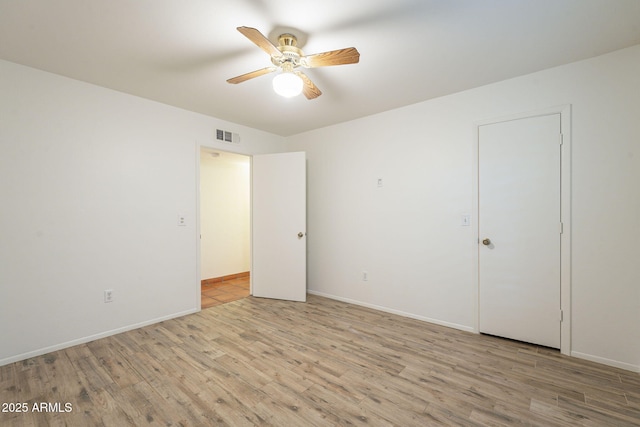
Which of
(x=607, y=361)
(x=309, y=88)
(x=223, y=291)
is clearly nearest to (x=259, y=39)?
(x=309, y=88)

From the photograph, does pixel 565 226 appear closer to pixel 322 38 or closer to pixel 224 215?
pixel 322 38

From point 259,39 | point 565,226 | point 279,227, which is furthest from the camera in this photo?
point 279,227

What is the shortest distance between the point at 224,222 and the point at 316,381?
12.7ft

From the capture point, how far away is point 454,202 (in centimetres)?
289

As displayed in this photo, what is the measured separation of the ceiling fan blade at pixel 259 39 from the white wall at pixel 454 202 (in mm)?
1995

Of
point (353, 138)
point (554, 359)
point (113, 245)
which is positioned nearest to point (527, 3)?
point (353, 138)

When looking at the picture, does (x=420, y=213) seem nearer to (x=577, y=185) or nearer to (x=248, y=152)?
(x=577, y=185)

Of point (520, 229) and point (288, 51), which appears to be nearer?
point (288, 51)

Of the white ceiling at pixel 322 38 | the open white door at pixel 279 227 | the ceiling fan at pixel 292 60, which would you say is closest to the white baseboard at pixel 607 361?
the white ceiling at pixel 322 38

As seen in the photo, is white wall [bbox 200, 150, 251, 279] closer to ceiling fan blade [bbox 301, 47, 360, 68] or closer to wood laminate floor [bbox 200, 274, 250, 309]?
wood laminate floor [bbox 200, 274, 250, 309]

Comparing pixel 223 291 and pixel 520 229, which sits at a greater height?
pixel 520 229

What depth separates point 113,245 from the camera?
2754 mm

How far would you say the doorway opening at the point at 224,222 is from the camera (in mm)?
4844

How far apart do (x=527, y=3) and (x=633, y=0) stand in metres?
0.61
